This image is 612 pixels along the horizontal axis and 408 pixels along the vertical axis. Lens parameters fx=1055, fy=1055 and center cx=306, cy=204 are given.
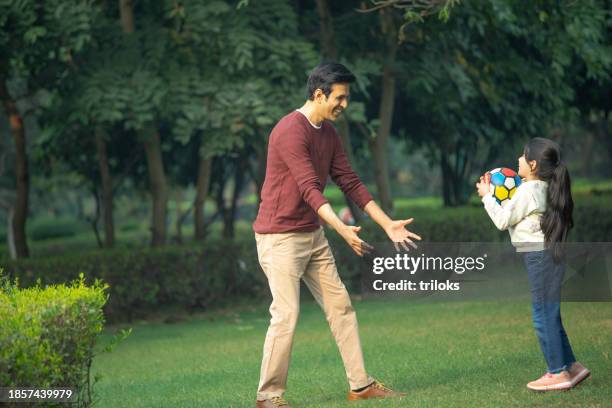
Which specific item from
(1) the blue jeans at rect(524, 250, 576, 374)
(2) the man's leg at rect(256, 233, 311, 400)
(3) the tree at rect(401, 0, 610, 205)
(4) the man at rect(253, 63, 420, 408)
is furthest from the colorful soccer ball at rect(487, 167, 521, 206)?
(3) the tree at rect(401, 0, 610, 205)

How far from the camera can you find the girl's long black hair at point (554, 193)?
21.9ft

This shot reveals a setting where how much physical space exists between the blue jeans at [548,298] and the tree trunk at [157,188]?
9.95 meters

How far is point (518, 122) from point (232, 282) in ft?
19.7

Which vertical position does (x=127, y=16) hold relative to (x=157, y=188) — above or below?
above

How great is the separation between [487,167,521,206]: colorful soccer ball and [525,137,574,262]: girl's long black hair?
165 millimetres

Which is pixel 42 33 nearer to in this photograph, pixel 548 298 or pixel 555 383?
pixel 548 298

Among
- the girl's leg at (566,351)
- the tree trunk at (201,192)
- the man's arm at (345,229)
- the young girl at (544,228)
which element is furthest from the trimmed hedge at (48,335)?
the tree trunk at (201,192)

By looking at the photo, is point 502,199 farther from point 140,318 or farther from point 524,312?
point 140,318

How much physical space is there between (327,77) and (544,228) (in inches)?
65.9

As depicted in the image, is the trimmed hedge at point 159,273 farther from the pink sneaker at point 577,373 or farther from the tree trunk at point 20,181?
the pink sneaker at point 577,373

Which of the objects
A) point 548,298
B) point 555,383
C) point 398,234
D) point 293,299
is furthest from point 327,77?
point 555,383

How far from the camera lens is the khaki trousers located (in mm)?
6684

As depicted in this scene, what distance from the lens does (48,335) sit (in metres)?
5.58

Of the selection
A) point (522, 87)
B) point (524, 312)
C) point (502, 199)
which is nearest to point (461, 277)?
point (502, 199)
